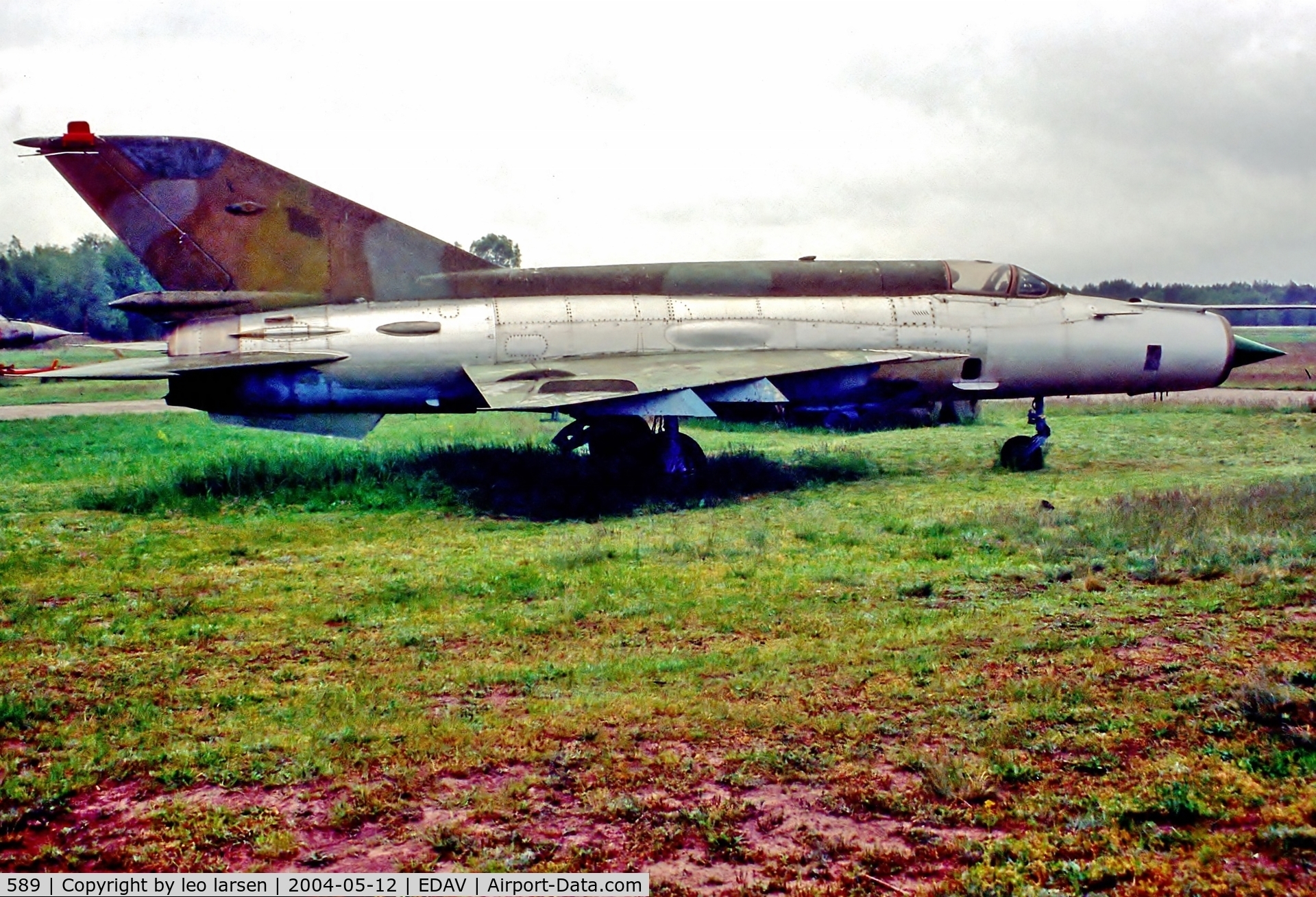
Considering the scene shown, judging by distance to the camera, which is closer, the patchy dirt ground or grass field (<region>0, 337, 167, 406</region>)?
the patchy dirt ground

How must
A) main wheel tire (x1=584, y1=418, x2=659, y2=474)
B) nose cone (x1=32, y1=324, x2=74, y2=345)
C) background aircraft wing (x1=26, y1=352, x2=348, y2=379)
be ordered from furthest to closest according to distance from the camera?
nose cone (x1=32, y1=324, x2=74, y2=345) < main wheel tire (x1=584, y1=418, x2=659, y2=474) < background aircraft wing (x1=26, y1=352, x2=348, y2=379)

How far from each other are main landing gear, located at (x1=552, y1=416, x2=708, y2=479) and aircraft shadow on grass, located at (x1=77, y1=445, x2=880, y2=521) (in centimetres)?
14

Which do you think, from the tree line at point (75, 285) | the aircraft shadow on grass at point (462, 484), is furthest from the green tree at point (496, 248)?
the aircraft shadow on grass at point (462, 484)

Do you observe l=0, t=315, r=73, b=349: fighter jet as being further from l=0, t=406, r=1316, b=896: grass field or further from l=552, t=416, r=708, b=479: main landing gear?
l=552, t=416, r=708, b=479: main landing gear

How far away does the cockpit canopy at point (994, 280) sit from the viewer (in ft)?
49.5

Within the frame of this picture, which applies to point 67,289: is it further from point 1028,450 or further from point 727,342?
point 1028,450

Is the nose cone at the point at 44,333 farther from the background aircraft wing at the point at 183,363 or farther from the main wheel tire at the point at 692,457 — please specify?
the main wheel tire at the point at 692,457

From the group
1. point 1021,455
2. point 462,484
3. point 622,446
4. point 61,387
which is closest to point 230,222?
point 462,484

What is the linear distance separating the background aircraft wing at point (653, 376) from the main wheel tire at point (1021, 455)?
207cm

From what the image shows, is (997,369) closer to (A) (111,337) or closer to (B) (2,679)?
(B) (2,679)

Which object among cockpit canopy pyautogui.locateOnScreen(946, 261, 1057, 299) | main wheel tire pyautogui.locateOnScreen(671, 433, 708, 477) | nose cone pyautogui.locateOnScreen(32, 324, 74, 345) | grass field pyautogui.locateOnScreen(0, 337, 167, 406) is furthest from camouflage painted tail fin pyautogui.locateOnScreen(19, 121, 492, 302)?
grass field pyautogui.locateOnScreen(0, 337, 167, 406)

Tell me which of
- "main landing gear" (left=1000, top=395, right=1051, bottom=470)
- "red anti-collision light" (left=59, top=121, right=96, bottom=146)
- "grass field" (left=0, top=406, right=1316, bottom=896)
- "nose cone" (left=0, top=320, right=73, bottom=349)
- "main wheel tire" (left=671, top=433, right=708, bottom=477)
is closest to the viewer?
"grass field" (left=0, top=406, right=1316, bottom=896)

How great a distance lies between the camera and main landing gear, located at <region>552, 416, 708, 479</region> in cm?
1374

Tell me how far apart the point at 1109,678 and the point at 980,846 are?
7.21ft
